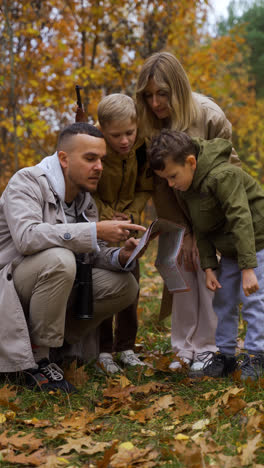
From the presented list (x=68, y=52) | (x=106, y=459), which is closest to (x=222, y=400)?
(x=106, y=459)

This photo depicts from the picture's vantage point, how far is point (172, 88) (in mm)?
3818

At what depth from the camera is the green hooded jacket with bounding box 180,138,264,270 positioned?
3.38 m

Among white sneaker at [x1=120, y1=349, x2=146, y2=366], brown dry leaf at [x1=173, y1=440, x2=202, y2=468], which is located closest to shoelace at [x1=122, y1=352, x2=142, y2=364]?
white sneaker at [x1=120, y1=349, x2=146, y2=366]

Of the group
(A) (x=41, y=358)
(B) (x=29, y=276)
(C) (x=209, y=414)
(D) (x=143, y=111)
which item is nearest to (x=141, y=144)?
(D) (x=143, y=111)

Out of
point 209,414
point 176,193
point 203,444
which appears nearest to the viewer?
point 203,444

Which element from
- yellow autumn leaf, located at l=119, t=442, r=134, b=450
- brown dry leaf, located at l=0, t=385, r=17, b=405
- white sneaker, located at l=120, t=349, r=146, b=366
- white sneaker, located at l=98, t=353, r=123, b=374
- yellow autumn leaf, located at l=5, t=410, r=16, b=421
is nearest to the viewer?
yellow autumn leaf, located at l=119, t=442, r=134, b=450

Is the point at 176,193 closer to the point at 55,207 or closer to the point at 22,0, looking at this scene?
the point at 55,207

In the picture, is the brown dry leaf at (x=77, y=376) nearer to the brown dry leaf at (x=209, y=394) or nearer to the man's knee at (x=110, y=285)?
the man's knee at (x=110, y=285)

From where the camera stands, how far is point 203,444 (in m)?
2.48

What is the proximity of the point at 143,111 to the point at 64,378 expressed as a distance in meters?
1.91

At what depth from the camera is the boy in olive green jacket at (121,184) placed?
3.83m

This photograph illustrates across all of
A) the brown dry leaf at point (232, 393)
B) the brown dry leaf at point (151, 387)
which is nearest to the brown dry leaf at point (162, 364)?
the brown dry leaf at point (151, 387)

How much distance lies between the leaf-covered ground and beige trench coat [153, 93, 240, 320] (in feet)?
3.53

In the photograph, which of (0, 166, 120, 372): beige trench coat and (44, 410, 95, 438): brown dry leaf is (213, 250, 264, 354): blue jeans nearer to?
(0, 166, 120, 372): beige trench coat
